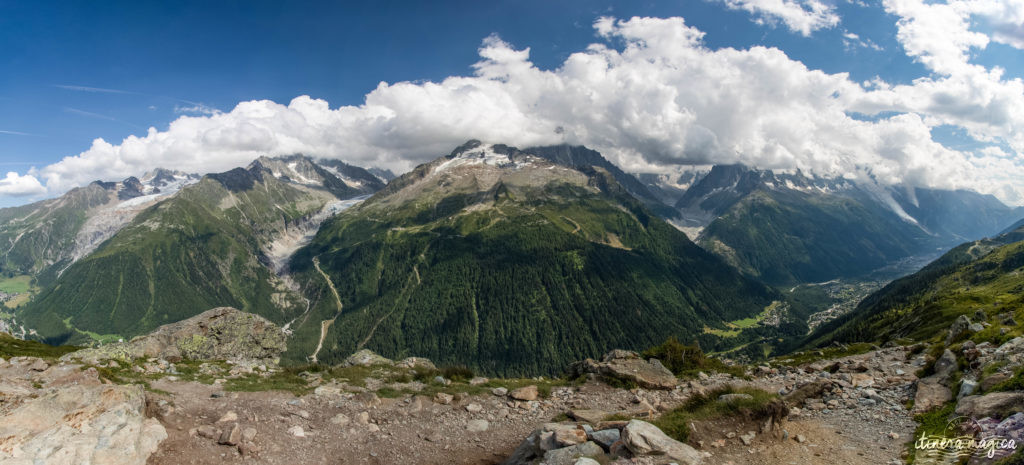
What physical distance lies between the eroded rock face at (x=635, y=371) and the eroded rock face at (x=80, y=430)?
2219cm

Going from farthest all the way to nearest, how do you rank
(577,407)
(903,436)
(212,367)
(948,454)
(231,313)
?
1. (231,313)
2. (212,367)
3. (577,407)
4. (903,436)
5. (948,454)

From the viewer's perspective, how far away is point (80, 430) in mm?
12523

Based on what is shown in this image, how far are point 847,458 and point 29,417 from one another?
25617mm

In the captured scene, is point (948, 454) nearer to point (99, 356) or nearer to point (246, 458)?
point (246, 458)

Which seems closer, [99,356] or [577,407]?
[577,407]

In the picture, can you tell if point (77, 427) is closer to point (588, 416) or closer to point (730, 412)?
point (588, 416)

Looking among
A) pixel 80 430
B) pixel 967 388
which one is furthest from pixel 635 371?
pixel 80 430

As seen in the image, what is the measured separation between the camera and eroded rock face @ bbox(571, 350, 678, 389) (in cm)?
2506

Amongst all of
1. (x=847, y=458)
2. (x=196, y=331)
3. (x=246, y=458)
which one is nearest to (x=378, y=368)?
(x=246, y=458)

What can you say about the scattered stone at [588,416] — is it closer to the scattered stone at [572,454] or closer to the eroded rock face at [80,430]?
the scattered stone at [572,454]

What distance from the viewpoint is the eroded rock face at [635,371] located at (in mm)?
25062

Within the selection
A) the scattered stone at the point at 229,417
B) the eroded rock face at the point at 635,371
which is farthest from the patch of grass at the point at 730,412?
the scattered stone at the point at 229,417

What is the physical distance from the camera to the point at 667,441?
470 inches

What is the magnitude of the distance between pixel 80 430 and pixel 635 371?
83.1ft
